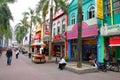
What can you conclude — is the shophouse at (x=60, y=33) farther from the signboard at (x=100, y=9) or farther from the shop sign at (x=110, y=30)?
the shop sign at (x=110, y=30)

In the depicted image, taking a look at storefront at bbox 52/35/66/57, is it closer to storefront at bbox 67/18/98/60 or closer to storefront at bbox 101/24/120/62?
storefront at bbox 67/18/98/60

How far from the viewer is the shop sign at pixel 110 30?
18825mm

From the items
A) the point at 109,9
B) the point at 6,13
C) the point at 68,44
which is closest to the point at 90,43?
the point at 68,44

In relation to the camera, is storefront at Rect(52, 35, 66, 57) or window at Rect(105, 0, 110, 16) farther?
storefront at Rect(52, 35, 66, 57)

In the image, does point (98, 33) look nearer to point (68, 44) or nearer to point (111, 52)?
point (111, 52)

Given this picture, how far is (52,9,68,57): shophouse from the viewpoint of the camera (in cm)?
3191

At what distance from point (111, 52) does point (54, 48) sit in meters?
20.7

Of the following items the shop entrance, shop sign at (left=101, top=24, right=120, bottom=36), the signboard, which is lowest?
the shop entrance

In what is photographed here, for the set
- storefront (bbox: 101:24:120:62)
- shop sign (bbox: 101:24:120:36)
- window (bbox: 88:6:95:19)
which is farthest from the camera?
window (bbox: 88:6:95:19)

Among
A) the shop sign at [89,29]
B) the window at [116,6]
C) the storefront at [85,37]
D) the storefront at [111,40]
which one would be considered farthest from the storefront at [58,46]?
the window at [116,6]

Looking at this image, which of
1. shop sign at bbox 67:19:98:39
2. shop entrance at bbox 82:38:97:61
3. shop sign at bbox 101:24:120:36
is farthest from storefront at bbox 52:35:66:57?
shop sign at bbox 101:24:120:36

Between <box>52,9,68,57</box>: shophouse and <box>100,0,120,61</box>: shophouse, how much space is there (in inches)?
398

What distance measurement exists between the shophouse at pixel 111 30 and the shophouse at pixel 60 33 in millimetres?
10100

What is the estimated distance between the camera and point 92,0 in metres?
24.0
